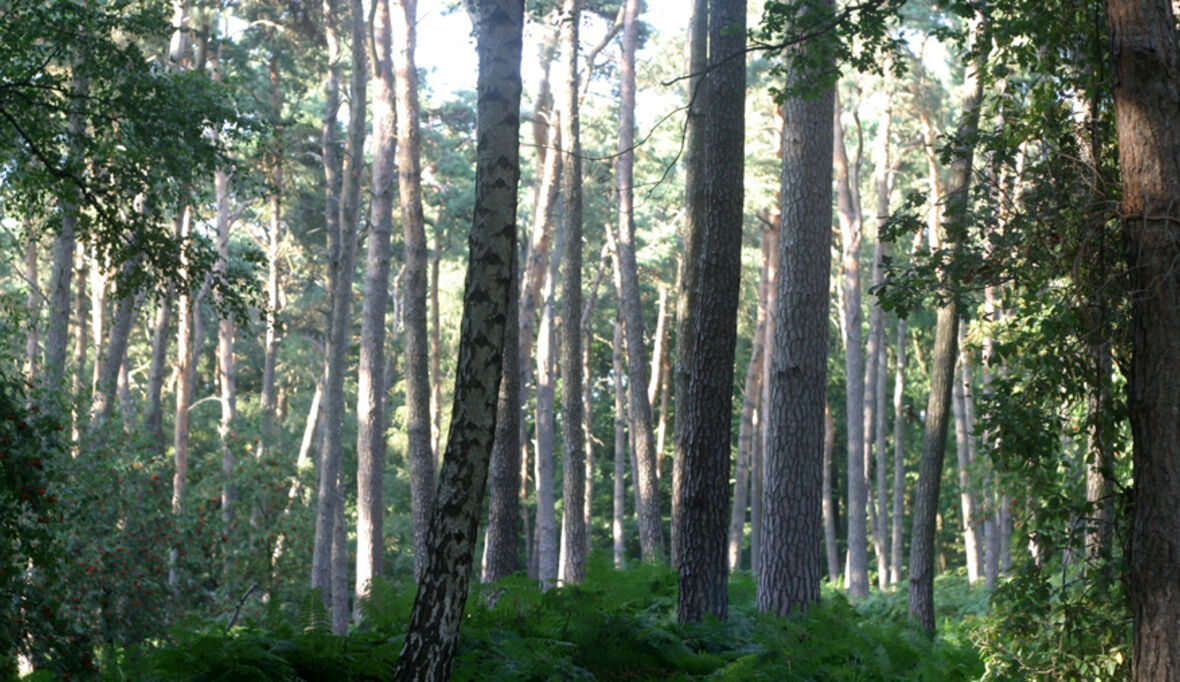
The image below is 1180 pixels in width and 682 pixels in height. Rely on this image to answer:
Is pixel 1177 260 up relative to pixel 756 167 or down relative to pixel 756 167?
down

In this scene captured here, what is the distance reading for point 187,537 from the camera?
639 inches

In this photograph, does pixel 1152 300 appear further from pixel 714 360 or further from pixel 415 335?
pixel 415 335

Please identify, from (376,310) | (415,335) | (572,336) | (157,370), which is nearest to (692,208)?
(415,335)

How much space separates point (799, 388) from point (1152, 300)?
3835mm

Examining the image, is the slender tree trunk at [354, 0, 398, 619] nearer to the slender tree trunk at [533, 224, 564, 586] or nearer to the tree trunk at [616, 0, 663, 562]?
the slender tree trunk at [533, 224, 564, 586]

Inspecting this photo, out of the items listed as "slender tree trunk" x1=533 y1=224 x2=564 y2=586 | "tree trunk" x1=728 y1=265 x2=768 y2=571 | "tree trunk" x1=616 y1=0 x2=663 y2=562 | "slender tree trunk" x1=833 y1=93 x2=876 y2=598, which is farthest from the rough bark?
"slender tree trunk" x1=533 y1=224 x2=564 y2=586

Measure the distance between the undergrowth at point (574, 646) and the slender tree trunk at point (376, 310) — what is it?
25.7 feet

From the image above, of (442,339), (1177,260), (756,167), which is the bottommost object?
(1177,260)

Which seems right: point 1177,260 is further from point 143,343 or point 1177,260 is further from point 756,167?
point 143,343

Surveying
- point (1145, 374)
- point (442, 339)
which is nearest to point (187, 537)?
point (1145, 374)

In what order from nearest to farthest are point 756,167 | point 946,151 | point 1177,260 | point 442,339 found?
1. point 1177,260
2. point 946,151
3. point 756,167
4. point 442,339

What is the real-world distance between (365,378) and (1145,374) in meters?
12.8

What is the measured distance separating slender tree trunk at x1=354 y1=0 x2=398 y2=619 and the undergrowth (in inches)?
309

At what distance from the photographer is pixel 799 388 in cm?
924
